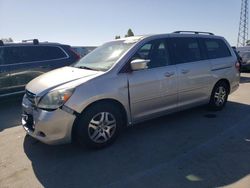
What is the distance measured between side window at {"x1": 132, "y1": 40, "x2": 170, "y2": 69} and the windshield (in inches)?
9.7

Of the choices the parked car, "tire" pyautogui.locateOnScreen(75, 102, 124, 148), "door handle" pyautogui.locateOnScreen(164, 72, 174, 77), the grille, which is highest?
"door handle" pyautogui.locateOnScreen(164, 72, 174, 77)

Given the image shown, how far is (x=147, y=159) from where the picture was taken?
12.9 ft

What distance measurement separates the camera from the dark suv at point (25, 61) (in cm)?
726

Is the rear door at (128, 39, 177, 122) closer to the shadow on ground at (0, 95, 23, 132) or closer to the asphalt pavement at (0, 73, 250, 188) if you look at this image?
the asphalt pavement at (0, 73, 250, 188)

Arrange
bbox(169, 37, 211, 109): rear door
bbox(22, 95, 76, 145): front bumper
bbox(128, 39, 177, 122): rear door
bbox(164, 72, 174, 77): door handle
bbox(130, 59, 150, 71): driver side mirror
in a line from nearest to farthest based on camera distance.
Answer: bbox(22, 95, 76, 145): front bumper → bbox(130, 59, 150, 71): driver side mirror → bbox(128, 39, 177, 122): rear door → bbox(164, 72, 174, 77): door handle → bbox(169, 37, 211, 109): rear door

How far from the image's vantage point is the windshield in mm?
4578

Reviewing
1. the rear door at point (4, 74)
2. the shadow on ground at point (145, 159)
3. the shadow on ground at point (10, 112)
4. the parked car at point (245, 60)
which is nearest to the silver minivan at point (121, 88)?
the shadow on ground at point (145, 159)

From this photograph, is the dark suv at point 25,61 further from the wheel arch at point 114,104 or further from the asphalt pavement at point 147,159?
the wheel arch at point 114,104

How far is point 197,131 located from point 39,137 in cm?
280

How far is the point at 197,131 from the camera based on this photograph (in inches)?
197

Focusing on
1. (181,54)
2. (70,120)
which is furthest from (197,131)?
(70,120)

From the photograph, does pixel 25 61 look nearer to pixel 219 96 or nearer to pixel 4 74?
pixel 4 74

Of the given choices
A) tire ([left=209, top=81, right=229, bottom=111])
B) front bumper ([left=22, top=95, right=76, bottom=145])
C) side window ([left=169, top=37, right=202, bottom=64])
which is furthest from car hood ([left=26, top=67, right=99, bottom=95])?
tire ([left=209, top=81, right=229, bottom=111])

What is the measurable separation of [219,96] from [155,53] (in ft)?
7.20
